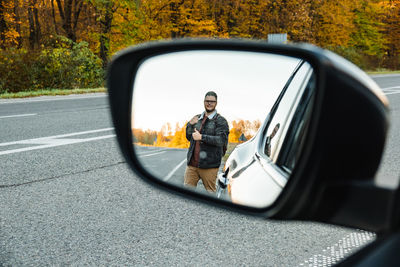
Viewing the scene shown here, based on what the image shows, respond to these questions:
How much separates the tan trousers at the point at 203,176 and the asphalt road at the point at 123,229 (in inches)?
38.9

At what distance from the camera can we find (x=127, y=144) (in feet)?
3.85

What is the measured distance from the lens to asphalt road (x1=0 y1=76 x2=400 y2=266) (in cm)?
289

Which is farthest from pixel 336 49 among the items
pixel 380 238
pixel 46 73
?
pixel 380 238

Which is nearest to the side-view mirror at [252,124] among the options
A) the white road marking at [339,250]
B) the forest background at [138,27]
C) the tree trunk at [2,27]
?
the white road marking at [339,250]

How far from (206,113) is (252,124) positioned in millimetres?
142

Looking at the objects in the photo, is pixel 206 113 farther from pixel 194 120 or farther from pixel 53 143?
pixel 53 143

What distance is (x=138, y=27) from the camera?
93.9 ft

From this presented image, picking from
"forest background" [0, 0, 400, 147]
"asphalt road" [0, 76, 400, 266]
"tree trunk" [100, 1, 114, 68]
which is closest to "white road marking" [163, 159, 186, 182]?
"asphalt road" [0, 76, 400, 266]

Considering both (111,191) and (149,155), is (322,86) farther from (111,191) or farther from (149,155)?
(111,191)

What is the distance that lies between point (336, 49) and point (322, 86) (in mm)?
38821

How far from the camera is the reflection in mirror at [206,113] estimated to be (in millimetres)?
1173

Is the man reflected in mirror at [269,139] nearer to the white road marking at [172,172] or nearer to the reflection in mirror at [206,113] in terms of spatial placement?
the reflection in mirror at [206,113]

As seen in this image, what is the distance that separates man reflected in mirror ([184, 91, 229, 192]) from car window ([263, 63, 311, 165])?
188 mm

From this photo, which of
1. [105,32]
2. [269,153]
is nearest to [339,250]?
[269,153]
